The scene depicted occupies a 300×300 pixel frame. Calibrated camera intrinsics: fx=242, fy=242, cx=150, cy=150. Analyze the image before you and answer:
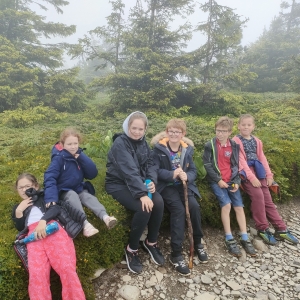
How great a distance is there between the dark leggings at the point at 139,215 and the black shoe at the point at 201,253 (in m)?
0.79

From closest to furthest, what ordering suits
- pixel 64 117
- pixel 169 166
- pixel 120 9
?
pixel 169 166, pixel 64 117, pixel 120 9

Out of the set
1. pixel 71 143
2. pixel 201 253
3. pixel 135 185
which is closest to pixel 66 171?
pixel 71 143

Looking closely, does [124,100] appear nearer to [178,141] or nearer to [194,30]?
[194,30]

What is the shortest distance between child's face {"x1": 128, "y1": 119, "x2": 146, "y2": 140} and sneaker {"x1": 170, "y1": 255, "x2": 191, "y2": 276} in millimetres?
2011

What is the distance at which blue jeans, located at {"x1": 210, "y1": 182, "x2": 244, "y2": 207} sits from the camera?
454 cm

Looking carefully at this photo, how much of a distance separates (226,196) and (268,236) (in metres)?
1.11

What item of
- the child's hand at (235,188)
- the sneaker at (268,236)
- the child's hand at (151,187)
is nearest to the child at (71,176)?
the child's hand at (151,187)

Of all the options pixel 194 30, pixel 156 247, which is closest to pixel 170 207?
pixel 156 247

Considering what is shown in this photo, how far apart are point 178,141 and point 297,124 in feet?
23.6

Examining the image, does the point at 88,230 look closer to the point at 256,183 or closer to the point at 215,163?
the point at 215,163

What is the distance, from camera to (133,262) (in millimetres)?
3674

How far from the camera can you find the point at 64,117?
12211mm

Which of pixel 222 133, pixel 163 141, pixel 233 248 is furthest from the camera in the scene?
pixel 222 133

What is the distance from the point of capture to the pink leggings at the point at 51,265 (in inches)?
102
